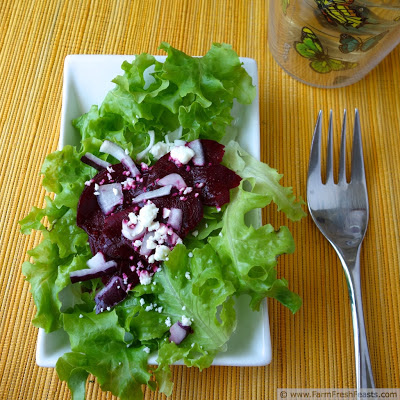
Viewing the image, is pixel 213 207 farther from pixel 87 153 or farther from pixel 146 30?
pixel 146 30

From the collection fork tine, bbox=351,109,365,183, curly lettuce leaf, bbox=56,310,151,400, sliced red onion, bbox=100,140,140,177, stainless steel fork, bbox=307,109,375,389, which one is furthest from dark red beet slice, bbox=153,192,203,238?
fork tine, bbox=351,109,365,183

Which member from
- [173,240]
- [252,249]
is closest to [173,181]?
[173,240]

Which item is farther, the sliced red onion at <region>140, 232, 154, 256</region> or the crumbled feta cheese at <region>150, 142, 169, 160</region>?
→ the crumbled feta cheese at <region>150, 142, 169, 160</region>

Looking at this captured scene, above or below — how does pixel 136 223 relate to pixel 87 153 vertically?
below

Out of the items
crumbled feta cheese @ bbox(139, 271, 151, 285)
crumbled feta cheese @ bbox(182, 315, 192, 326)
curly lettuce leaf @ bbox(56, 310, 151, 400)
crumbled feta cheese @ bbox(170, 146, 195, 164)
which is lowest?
curly lettuce leaf @ bbox(56, 310, 151, 400)

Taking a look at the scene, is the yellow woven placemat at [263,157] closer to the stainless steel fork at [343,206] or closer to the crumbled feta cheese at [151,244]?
the stainless steel fork at [343,206]

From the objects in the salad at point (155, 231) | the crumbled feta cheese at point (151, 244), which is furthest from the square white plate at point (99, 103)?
the crumbled feta cheese at point (151, 244)

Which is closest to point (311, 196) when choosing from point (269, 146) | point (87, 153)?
point (269, 146)

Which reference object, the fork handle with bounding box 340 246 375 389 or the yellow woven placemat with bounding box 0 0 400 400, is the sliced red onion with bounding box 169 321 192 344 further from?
the fork handle with bounding box 340 246 375 389
